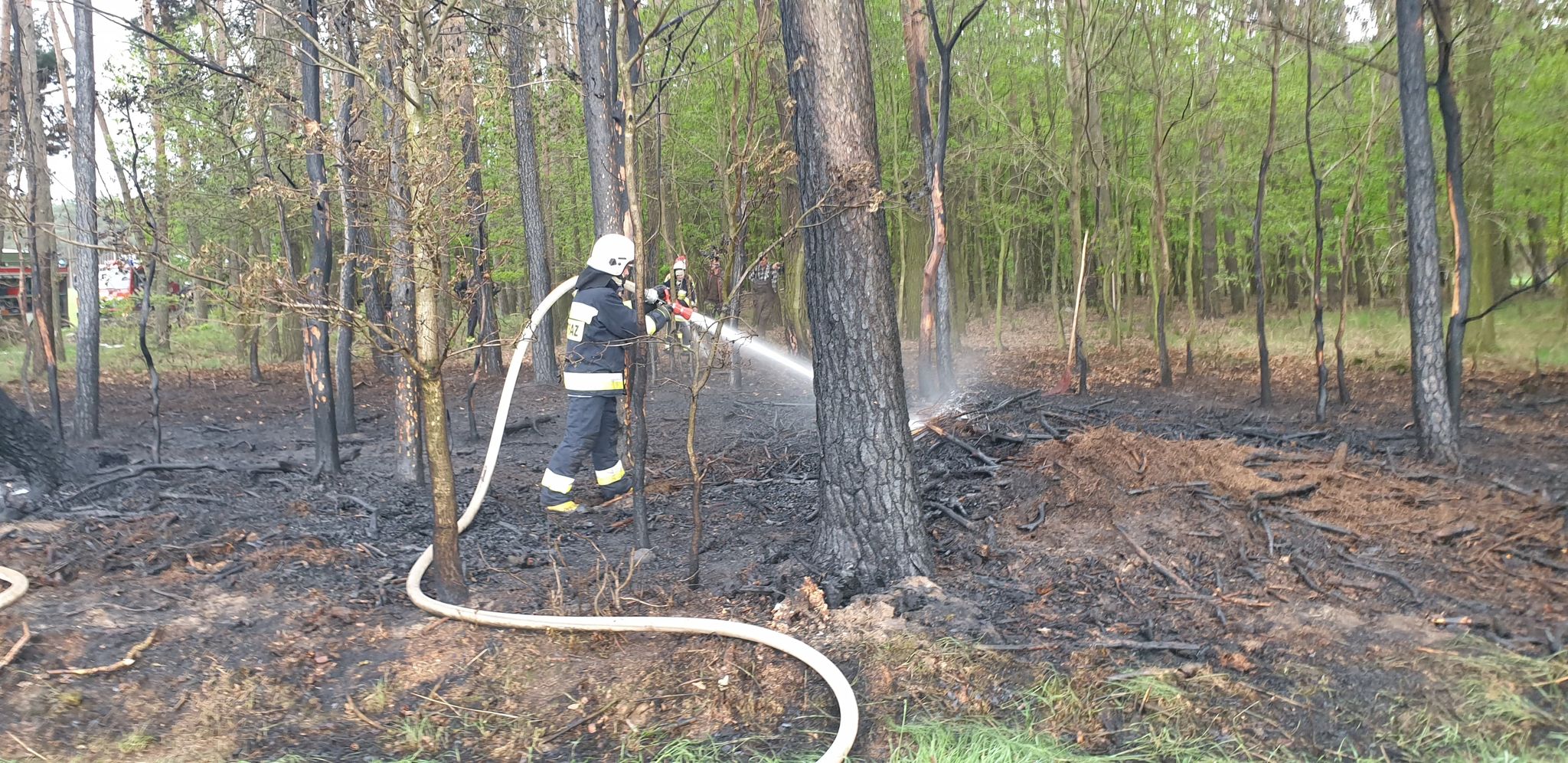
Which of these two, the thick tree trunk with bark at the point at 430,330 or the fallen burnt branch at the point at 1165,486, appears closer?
the thick tree trunk with bark at the point at 430,330

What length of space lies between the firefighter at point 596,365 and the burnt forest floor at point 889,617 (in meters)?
0.34

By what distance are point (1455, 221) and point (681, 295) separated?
6345 millimetres

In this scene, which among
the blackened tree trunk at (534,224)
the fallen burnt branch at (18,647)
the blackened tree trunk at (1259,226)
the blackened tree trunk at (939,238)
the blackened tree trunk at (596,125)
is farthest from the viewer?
the blackened tree trunk at (534,224)

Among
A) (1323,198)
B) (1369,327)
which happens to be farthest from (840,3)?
(1369,327)

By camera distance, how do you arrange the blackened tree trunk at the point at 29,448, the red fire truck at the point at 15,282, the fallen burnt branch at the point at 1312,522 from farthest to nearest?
the red fire truck at the point at 15,282, the blackened tree trunk at the point at 29,448, the fallen burnt branch at the point at 1312,522

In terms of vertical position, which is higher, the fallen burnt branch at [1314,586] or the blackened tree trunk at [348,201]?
the blackened tree trunk at [348,201]

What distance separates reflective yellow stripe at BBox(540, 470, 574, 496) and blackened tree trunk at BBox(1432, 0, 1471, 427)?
19.2 ft

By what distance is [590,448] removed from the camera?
6457 millimetres

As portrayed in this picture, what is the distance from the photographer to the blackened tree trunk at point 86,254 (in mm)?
8570

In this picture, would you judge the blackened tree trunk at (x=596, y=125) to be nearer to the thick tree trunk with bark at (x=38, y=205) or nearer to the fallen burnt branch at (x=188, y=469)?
the fallen burnt branch at (x=188, y=469)

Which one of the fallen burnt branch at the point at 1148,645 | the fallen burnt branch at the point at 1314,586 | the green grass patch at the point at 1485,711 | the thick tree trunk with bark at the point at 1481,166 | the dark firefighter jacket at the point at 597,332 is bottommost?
the green grass patch at the point at 1485,711

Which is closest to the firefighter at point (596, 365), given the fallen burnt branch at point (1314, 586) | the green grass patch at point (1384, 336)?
the fallen burnt branch at point (1314, 586)

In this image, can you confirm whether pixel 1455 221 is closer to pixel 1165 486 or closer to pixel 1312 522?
pixel 1312 522

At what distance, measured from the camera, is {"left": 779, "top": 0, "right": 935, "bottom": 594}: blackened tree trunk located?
14.6 ft
